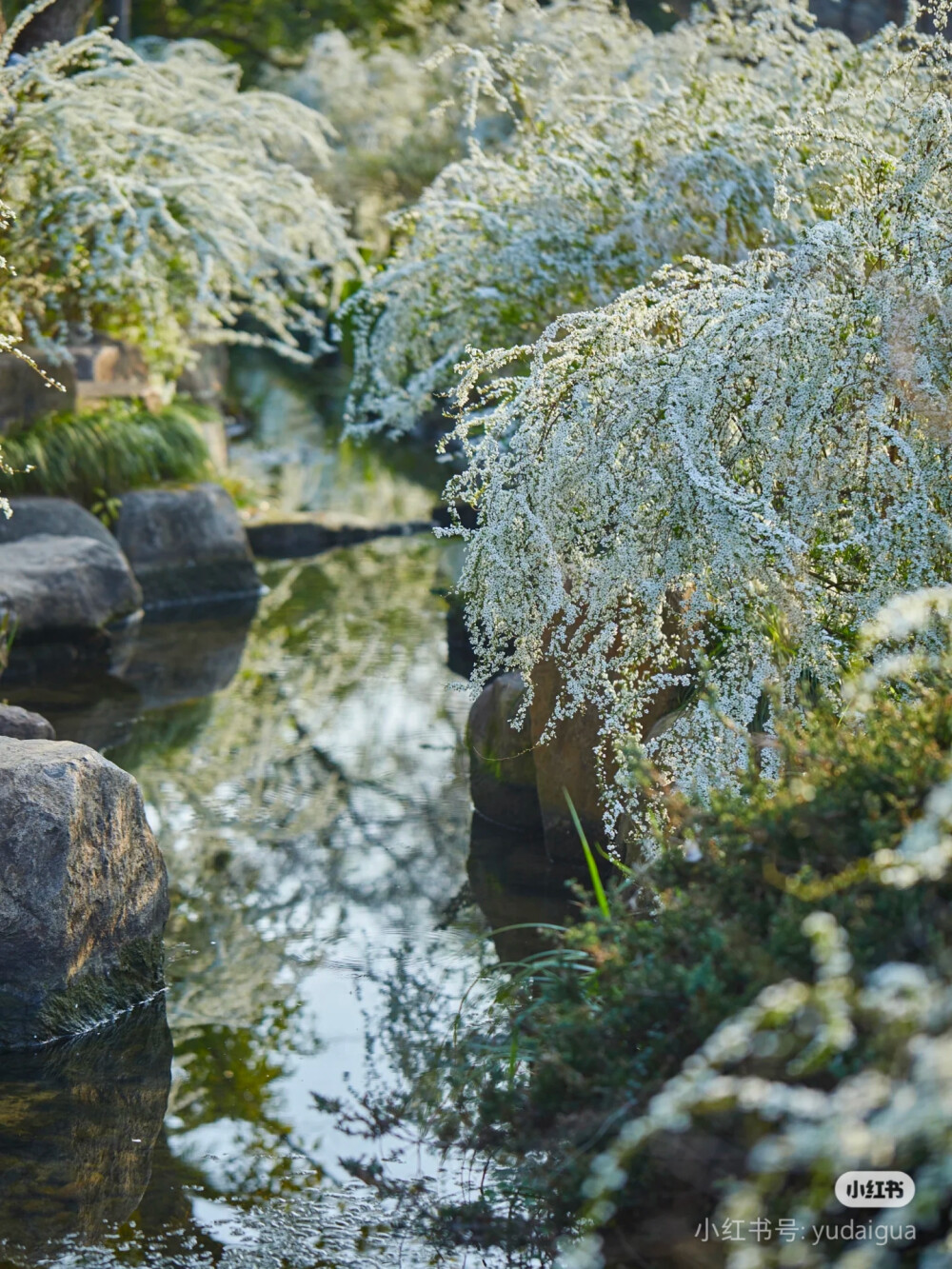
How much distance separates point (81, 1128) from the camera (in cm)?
321

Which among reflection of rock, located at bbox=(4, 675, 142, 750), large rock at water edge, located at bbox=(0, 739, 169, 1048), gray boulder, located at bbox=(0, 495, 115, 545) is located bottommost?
large rock at water edge, located at bbox=(0, 739, 169, 1048)

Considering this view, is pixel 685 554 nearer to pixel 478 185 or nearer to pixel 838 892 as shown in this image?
pixel 838 892

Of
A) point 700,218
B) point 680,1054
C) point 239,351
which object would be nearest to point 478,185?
point 700,218

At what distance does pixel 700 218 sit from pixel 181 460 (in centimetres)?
455

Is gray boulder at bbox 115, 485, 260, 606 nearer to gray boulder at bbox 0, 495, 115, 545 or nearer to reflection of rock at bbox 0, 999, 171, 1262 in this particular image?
gray boulder at bbox 0, 495, 115, 545

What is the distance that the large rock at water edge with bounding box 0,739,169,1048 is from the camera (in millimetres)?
3453

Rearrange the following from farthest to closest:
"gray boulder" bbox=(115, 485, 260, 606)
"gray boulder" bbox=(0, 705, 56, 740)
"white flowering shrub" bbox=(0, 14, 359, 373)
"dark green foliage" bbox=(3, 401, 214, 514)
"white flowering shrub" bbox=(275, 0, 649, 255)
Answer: "white flowering shrub" bbox=(275, 0, 649, 255), "gray boulder" bbox=(115, 485, 260, 606), "dark green foliage" bbox=(3, 401, 214, 514), "white flowering shrub" bbox=(0, 14, 359, 373), "gray boulder" bbox=(0, 705, 56, 740)

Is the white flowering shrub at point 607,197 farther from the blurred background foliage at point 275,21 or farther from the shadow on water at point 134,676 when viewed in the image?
the blurred background foliage at point 275,21

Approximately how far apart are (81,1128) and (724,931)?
184 cm

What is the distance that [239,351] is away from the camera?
22266 millimetres

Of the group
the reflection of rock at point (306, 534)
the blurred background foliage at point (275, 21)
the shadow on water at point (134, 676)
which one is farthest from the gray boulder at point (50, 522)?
the blurred background foliage at point (275, 21)

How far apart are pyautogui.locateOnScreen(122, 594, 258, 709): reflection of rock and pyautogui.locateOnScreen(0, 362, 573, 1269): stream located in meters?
0.02

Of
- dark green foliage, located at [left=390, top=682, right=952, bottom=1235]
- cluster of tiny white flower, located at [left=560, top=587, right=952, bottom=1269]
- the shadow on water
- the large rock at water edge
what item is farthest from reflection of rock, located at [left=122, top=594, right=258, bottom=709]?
cluster of tiny white flower, located at [left=560, top=587, right=952, bottom=1269]

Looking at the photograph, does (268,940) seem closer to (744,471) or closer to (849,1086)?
(744,471)
